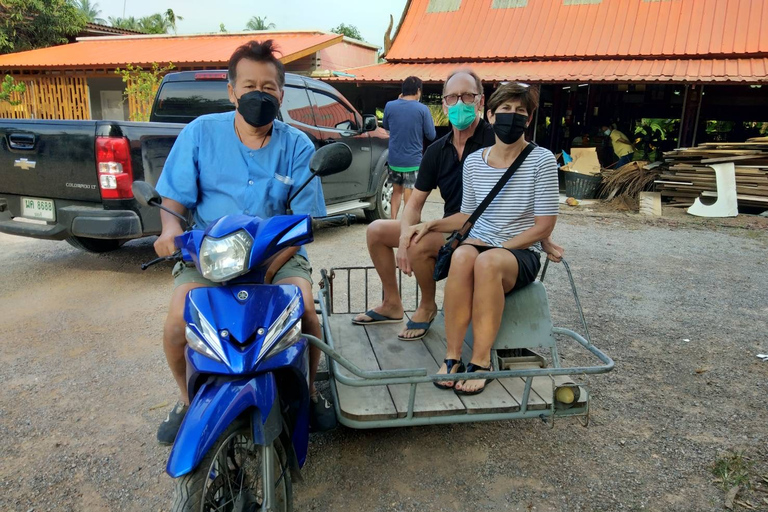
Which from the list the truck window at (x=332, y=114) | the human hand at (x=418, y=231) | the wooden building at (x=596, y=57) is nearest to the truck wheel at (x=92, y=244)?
the truck window at (x=332, y=114)

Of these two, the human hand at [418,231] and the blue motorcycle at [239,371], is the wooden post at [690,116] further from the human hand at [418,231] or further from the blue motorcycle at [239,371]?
the blue motorcycle at [239,371]

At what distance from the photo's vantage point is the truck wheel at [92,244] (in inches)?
232

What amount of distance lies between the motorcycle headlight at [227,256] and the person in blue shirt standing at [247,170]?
466mm

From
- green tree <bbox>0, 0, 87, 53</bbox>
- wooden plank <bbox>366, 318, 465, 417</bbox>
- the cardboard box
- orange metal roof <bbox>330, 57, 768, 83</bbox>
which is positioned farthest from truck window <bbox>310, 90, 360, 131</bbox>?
green tree <bbox>0, 0, 87, 53</bbox>

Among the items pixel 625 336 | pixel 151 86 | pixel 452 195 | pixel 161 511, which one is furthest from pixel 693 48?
pixel 161 511

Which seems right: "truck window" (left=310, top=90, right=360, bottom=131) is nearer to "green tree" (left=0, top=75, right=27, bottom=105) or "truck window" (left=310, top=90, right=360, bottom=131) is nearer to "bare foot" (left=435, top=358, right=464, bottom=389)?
"bare foot" (left=435, top=358, right=464, bottom=389)

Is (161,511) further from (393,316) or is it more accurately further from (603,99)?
(603,99)

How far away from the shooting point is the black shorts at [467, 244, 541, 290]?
285 cm

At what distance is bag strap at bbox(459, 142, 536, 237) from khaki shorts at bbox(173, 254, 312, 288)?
3.29 feet

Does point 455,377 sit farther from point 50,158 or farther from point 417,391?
point 50,158

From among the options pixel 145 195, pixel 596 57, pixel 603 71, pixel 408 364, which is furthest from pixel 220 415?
pixel 596 57

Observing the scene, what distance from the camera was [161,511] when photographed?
2.30 metres

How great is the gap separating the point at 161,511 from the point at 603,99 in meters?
15.8

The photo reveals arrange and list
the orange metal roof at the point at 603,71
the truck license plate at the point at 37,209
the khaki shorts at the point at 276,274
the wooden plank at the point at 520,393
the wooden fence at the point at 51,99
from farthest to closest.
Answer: the wooden fence at the point at 51,99
the orange metal roof at the point at 603,71
the truck license plate at the point at 37,209
the wooden plank at the point at 520,393
the khaki shorts at the point at 276,274
